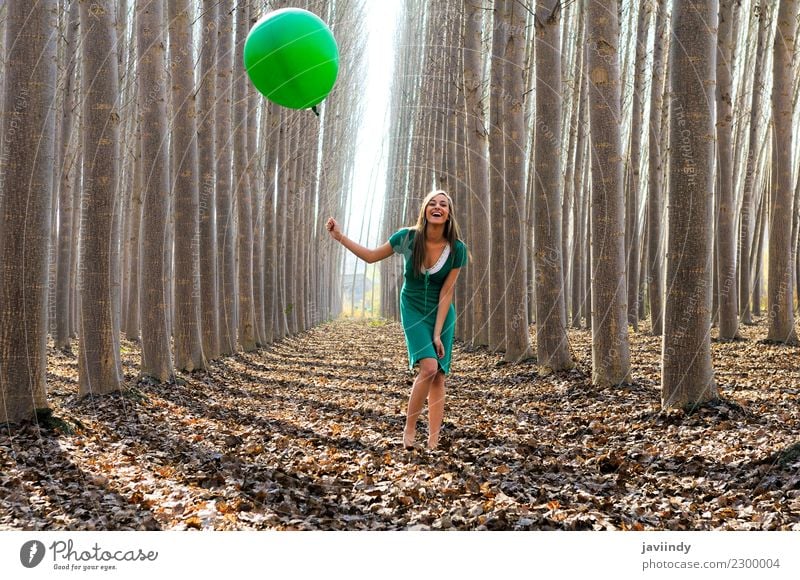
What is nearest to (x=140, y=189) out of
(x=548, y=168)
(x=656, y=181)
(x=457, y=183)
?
(x=457, y=183)

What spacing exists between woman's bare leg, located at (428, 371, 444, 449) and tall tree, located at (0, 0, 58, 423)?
334 centimetres

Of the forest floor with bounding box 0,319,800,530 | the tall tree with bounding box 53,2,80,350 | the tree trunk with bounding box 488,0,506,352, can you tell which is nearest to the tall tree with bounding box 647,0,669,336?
the tree trunk with bounding box 488,0,506,352

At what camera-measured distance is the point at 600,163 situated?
28.0ft

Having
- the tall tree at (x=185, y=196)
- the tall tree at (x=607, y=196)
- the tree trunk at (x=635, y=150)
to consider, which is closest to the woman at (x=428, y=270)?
the tall tree at (x=607, y=196)

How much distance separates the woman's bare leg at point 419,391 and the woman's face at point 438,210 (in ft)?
3.52

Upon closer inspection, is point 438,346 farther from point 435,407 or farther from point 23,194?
point 23,194

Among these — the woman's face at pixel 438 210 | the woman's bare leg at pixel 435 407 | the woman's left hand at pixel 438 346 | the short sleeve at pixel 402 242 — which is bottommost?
the woman's bare leg at pixel 435 407

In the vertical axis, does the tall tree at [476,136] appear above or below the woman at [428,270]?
above

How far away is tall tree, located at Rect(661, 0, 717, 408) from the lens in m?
6.67

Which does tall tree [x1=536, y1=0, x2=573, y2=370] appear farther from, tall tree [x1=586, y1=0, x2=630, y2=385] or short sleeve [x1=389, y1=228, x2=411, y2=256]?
short sleeve [x1=389, y1=228, x2=411, y2=256]

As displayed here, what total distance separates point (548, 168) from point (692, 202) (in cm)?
342

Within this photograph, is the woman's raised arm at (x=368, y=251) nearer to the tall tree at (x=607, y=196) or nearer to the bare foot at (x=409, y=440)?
the bare foot at (x=409, y=440)

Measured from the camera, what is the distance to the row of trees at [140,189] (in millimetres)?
6391

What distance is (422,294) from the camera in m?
5.83
